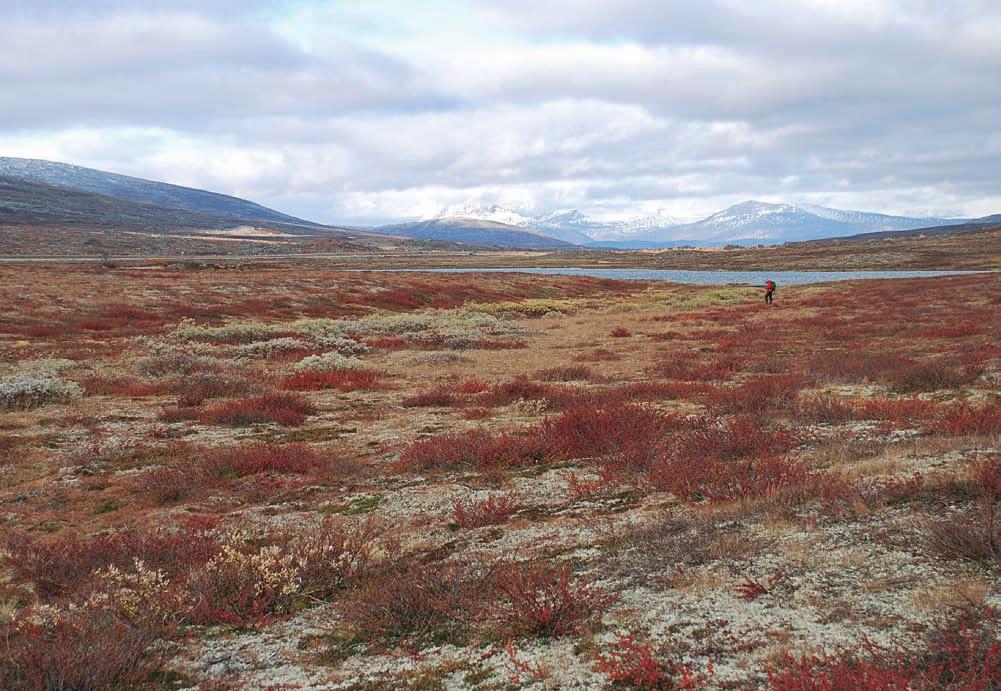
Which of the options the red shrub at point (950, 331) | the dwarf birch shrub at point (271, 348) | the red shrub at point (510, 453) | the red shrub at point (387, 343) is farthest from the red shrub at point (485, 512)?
the red shrub at point (950, 331)

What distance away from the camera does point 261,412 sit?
1399 cm

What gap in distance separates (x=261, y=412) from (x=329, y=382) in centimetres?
456

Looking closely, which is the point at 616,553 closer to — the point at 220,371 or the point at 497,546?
the point at 497,546

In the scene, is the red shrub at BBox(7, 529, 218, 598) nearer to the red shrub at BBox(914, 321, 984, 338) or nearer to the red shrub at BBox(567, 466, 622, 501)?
the red shrub at BBox(567, 466, 622, 501)

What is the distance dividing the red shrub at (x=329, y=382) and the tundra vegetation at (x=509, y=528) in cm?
16

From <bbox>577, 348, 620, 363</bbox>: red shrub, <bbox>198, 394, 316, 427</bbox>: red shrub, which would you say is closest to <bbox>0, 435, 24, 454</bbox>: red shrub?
<bbox>198, 394, 316, 427</bbox>: red shrub

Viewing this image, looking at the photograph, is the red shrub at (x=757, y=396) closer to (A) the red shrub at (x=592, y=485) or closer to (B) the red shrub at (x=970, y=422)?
(B) the red shrub at (x=970, y=422)

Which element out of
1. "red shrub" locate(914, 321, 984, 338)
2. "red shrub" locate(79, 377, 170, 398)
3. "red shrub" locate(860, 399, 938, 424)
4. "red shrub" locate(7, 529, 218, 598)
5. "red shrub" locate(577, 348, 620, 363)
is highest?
"red shrub" locate(914, 321, 984, 338)

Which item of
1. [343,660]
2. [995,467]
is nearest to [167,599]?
A: [343,660]

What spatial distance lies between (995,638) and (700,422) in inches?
301

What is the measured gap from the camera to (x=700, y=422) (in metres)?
11.7

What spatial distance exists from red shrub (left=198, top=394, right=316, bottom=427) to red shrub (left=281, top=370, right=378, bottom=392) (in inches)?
110

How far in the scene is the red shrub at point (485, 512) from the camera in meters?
7.73

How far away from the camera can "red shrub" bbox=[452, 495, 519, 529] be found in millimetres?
7734
